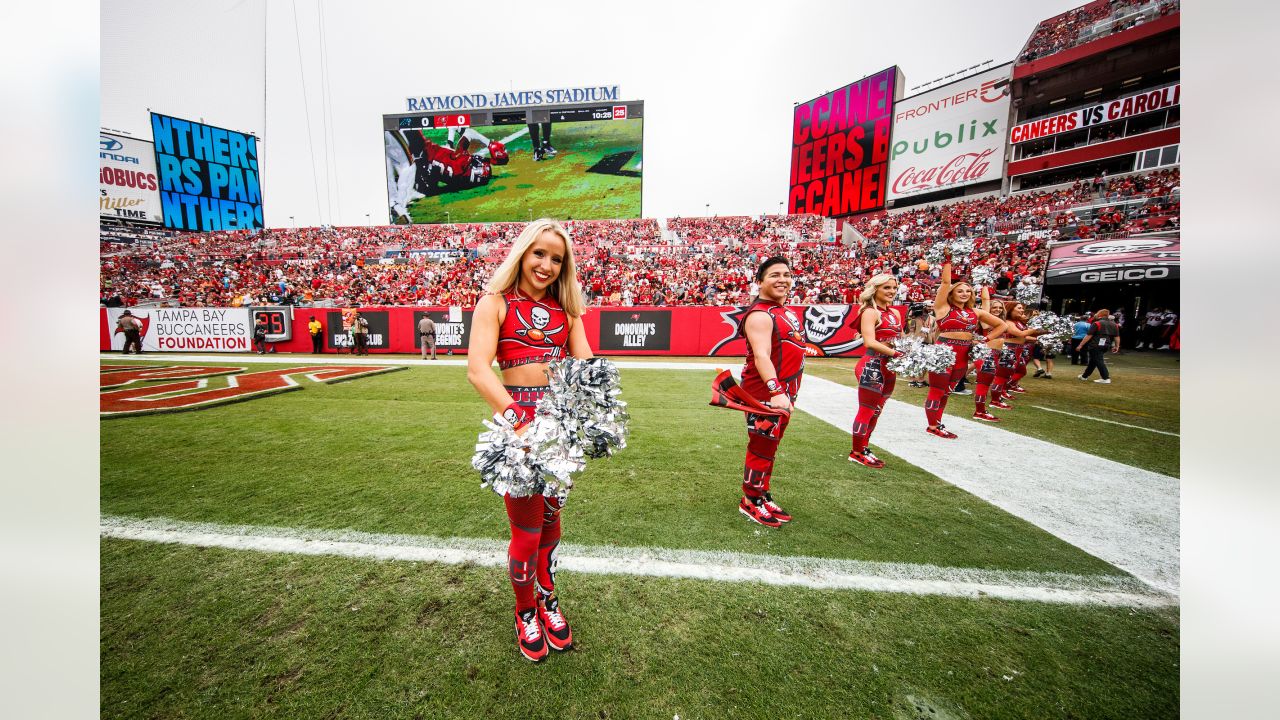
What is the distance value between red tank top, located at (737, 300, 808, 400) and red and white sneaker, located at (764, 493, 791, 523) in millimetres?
874

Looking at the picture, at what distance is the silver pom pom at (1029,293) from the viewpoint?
16562mm

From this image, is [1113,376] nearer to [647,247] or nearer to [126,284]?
[647,247]

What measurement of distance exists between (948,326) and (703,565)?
579 cm

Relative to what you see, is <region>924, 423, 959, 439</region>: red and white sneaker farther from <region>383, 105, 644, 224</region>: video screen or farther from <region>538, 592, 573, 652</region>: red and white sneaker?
<region>383, 105, 644, 224</region>: video screen

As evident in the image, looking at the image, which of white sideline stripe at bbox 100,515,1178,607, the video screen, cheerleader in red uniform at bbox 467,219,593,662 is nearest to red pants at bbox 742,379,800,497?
white sideline stripe at bbox 100,515,1178,607

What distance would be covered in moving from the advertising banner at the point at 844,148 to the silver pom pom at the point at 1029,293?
13.9 m

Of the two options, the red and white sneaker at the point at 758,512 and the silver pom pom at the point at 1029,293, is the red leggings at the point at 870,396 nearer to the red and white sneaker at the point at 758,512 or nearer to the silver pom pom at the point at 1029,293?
the red and white sneaker at the point at 758,512

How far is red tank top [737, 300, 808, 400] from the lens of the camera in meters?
3.58

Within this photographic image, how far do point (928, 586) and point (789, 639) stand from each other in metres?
1.11

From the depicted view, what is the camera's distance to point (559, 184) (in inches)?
1350

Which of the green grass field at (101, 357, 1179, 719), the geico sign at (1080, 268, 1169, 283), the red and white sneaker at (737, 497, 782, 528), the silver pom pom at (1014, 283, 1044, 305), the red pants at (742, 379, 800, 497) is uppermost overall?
the geico sign at (1080, 268, 1169, 283)

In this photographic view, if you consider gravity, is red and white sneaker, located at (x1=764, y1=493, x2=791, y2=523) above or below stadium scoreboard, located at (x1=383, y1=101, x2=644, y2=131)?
below

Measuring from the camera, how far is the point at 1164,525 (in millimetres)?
3695

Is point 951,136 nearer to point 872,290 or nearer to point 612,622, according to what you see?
point 872,290
